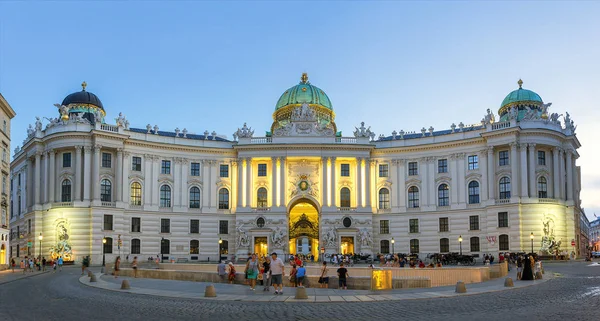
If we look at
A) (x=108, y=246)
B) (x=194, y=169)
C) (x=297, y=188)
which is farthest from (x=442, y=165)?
(x=108, y=246)

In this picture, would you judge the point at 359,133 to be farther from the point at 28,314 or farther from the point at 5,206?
the point at 28,314

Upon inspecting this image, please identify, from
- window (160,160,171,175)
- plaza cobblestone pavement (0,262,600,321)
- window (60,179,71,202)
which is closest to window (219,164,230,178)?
window (160,160,171,175)

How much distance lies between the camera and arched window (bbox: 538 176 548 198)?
7656 centimetres

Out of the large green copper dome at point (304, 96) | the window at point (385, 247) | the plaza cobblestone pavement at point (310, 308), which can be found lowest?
the window at point (385, 247)

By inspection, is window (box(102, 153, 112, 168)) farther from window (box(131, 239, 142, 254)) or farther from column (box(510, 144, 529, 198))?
column (box(510, 144, 529, 198))

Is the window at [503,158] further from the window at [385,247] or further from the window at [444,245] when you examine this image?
the window at [385,247]

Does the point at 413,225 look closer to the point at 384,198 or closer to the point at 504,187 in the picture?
the point at 384,198

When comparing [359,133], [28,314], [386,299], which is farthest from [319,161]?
[28,314]

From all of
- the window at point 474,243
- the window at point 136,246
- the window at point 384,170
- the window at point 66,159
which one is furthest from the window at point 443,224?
the window at point 66,159

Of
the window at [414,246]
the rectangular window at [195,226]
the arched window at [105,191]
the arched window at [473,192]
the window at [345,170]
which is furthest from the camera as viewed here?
the window at [345,170]

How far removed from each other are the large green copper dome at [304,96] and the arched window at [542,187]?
107 ft

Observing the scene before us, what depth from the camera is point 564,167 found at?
7956 cm

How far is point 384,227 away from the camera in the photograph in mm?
83562

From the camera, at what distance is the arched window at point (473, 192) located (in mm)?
79812
